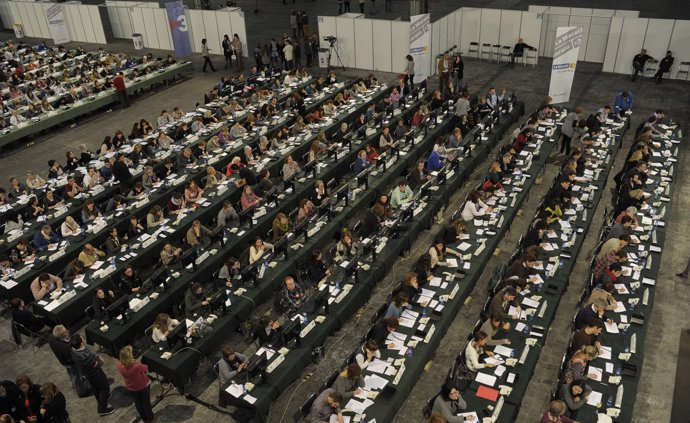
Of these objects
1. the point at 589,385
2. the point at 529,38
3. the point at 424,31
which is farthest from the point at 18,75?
the point at 589,385

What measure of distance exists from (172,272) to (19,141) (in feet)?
47.6

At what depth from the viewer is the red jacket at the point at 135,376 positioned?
927cm

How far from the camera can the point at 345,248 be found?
1261 cm

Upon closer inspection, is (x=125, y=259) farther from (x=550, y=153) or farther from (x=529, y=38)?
(x=529, y=38)

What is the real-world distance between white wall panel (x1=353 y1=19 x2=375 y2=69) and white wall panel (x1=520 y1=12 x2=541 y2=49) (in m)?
7.16

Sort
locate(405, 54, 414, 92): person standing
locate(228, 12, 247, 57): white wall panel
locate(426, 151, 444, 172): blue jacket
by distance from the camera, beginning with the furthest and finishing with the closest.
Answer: locate(228, 12, 247, 57): white wall panel, locate(405, 54, 414, 92): person standing, locate(426, 151, 444, 172): blue jacket

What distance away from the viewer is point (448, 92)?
21.6 m

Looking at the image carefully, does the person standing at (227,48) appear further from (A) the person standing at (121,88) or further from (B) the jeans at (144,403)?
(B) the jeans at (144,403)

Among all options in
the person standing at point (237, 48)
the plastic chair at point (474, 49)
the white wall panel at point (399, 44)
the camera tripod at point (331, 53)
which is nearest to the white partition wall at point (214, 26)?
the person standing at point (237, 48)

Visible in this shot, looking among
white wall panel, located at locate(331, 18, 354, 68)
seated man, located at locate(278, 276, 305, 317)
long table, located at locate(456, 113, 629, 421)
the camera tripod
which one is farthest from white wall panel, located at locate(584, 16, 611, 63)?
seated man, located at locate(278, 276, 305, 317)

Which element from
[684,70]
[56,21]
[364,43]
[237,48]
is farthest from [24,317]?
[56,21]

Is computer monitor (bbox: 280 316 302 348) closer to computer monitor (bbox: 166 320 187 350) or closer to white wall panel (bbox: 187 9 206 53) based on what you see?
computer monitor (bbox: 166 320 187 350)

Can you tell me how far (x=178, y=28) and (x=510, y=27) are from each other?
17.5 m

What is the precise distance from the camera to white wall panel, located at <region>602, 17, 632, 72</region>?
24.5 metres
